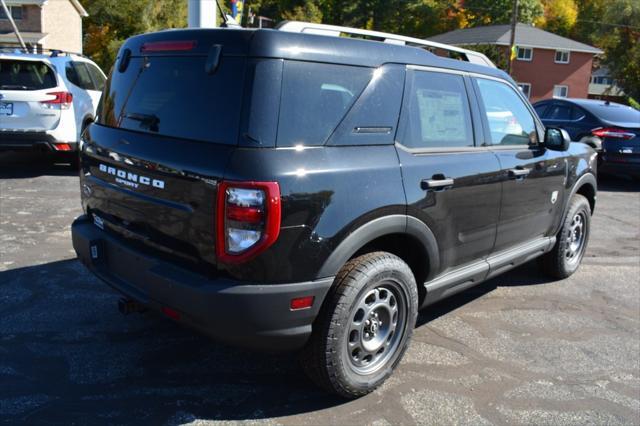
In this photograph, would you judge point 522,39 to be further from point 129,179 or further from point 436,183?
point 129,179

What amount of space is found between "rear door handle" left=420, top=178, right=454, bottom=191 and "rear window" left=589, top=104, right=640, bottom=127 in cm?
891

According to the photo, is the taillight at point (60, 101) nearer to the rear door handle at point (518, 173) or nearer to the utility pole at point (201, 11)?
the utility pole at point (201, 11)

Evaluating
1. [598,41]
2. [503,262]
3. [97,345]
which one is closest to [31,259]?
[97,345]

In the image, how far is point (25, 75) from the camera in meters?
8.75

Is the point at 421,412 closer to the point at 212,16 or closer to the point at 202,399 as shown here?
the point at 202,399

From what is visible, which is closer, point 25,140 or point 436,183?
point 436,183

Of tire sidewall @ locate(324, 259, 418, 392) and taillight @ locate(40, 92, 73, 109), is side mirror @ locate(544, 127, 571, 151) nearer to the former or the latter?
tire sidewall @ locate(324, 259, 418, 392)

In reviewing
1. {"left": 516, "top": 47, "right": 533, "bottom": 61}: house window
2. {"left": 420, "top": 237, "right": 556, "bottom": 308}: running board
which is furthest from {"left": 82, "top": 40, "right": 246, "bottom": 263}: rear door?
{"left": 516, "top": 47, "right": 533, "bottom": 61}: house window

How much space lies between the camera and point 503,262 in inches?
172

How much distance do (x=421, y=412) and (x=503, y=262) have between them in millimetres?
1609

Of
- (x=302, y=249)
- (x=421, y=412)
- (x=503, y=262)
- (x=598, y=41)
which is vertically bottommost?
(x=421, y=412)

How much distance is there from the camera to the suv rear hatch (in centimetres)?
282

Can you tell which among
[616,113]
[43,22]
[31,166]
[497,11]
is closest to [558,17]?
[497,11]

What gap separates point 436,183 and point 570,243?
108 inches
